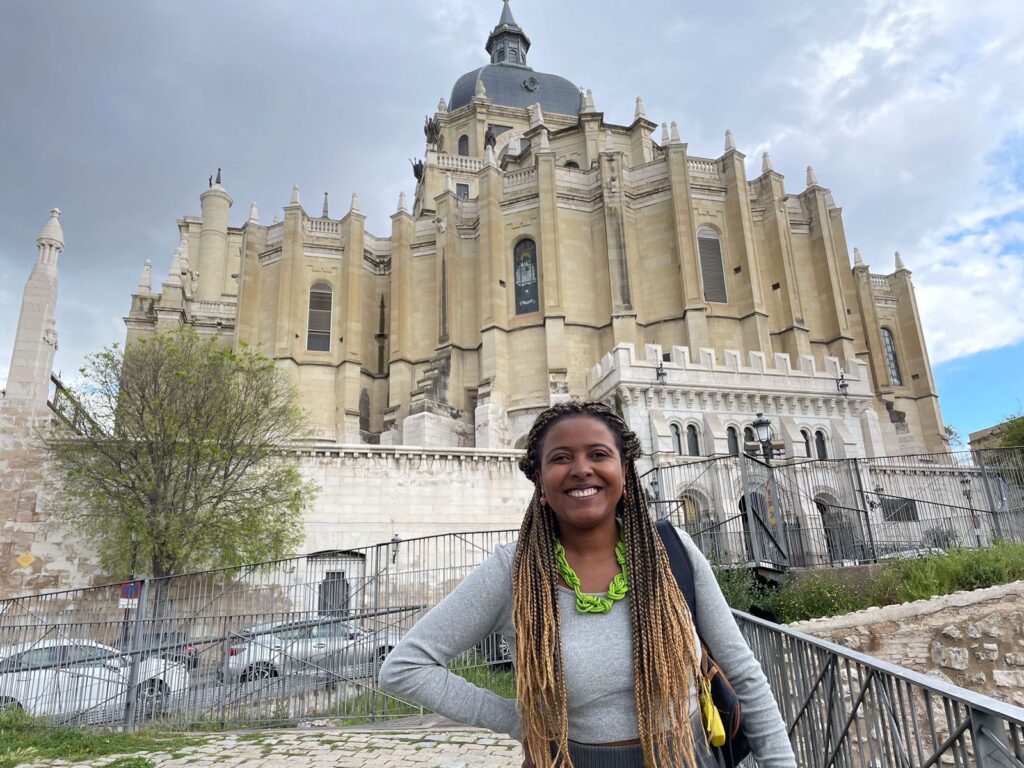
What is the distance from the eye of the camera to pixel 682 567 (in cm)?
178

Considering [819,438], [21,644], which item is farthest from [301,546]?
[819,438]

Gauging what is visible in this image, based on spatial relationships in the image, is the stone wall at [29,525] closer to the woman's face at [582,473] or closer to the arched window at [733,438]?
the woman's face at [582,473]

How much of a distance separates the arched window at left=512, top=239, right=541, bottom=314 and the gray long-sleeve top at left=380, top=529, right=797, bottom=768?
89.2 feet

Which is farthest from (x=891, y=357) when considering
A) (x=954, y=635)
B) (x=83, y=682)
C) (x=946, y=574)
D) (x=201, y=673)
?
(x=83, y=682)

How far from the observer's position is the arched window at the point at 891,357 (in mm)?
34156

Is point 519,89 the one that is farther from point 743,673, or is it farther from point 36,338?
point 743,673

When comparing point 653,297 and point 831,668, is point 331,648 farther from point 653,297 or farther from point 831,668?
point 653,297

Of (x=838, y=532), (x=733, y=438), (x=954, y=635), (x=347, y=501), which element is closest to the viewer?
(x=954, y=635)

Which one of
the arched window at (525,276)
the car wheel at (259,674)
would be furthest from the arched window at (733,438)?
the car wheel at (259,674)

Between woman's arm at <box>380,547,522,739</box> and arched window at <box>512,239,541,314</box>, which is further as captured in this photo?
arched window at <box>512,239,541,314</box>

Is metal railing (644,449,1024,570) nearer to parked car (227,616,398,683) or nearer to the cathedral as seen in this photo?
parked car (227,616,398,683)

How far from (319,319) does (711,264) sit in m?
18.4

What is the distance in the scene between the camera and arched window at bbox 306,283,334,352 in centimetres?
3011

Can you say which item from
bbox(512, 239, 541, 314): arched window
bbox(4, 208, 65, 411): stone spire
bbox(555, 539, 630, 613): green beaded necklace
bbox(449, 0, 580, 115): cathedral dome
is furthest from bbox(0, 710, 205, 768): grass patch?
bbox(449, 0, 580, 115): cathedral dome
